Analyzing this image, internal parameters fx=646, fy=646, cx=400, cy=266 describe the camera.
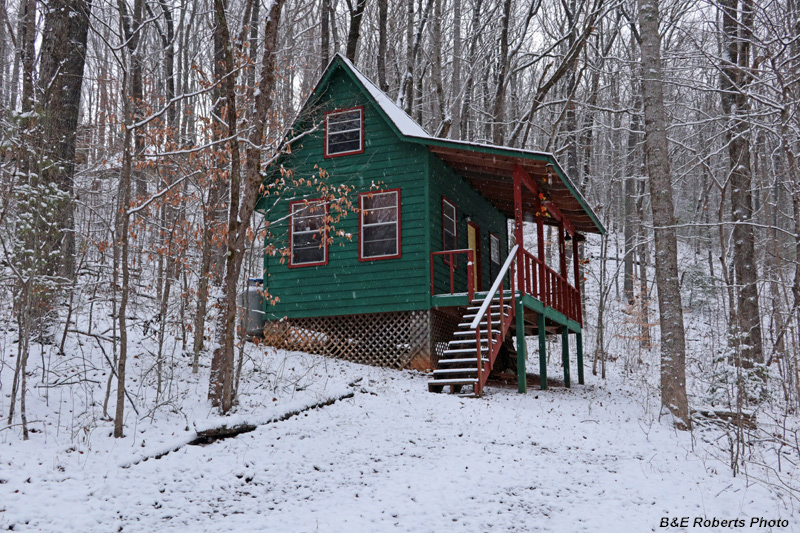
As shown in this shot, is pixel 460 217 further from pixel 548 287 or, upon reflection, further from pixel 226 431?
pixel 226 431

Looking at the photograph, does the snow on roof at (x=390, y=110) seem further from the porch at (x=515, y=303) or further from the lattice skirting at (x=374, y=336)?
the lattice skirting at (x=374, y=336)

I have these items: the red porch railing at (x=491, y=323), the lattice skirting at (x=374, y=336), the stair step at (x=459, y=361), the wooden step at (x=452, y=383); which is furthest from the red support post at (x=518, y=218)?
the wooden step at (x=452, y=383)

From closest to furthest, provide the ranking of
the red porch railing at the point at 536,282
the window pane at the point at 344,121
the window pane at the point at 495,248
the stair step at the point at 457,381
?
1. the stair step at the point at 457,381
2. the red porch railing at the point at 536,282
3. the window pane at the point at 344,121
4. the window pane at the point at 495,248

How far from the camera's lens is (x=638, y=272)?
34.6m

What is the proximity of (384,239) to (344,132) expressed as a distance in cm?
292

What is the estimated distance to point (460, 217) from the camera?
16516 millimetres

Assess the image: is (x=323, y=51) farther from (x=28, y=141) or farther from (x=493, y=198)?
(x=28, y=141)

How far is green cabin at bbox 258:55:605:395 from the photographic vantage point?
1409 cm

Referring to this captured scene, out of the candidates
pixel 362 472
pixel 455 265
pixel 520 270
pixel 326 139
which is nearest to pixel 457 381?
pixel 520 270

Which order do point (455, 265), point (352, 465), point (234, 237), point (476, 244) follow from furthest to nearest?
point (476, 244) → point (455, 265) → point (234, 237) → point (352, 465)

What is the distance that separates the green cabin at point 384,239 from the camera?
1409cm

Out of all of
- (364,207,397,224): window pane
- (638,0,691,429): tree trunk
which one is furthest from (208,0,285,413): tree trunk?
(638,0,691,429): tree trunk

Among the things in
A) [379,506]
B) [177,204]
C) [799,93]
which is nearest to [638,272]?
[799,93]

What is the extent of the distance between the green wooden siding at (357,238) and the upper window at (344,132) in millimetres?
136
